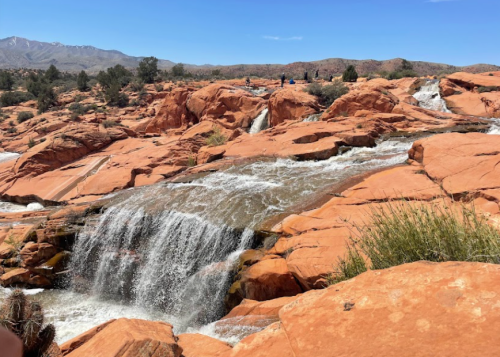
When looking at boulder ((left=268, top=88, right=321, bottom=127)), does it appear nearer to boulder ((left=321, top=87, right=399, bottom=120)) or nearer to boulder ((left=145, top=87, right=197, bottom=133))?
boulder ((left=321, top=87, right=399, bottom=120))

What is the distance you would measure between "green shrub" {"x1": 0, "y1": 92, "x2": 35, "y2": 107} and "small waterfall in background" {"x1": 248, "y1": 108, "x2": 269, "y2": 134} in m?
32.4

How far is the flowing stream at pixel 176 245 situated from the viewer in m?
8.34

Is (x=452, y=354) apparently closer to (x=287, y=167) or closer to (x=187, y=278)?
(x=187, y=278)

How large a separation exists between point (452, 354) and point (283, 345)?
1114 millimetres

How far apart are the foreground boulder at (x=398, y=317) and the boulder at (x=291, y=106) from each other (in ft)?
57.9

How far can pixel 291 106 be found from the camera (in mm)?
20297

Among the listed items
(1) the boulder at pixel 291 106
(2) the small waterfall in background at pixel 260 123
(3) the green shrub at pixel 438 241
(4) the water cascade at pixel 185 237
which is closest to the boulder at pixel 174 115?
(2) the small waterfall in background at pixel 260 123

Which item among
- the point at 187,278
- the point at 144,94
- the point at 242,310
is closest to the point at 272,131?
the point at 187,278

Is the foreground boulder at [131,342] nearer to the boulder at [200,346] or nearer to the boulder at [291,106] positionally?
the boulder at [200,346]

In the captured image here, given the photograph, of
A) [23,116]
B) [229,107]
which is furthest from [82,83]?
[229,107]

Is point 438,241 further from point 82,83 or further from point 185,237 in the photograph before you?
point 82,83

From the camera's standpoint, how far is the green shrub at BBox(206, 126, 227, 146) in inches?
731

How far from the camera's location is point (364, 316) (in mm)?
2461

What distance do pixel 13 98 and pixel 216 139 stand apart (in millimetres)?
33233
